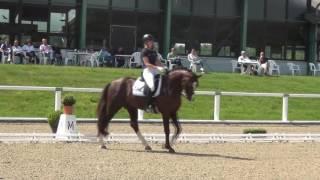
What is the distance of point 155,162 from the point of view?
12266mm

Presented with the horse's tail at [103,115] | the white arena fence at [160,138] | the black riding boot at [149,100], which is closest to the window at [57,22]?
the white arena fence at [160,138]

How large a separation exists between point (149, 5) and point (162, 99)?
87.0 ft

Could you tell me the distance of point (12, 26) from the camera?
36.0m

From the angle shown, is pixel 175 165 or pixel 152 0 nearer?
pixel 175 165

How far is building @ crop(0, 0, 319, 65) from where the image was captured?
36656 millimetres

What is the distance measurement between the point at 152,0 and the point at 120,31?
113 inches

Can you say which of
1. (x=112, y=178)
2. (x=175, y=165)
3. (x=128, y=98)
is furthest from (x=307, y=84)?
(x=112, y=178)

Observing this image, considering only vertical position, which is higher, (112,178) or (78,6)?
(78,6)

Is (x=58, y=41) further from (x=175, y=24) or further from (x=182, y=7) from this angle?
(x=182, y=7)

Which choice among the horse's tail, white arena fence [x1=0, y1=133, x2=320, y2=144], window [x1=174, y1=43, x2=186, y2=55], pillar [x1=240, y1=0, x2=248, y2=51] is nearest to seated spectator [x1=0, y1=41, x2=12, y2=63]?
window [x1=174, y1=43, x2=186, y2=55]

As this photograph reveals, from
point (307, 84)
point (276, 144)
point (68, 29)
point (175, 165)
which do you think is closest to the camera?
point (175, 165)

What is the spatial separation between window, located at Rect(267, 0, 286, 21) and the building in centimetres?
6

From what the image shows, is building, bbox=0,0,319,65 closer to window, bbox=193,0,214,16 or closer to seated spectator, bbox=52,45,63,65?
window, bbox=193,0,214,16

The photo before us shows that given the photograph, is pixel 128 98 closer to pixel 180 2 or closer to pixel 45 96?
pixel 45 96
